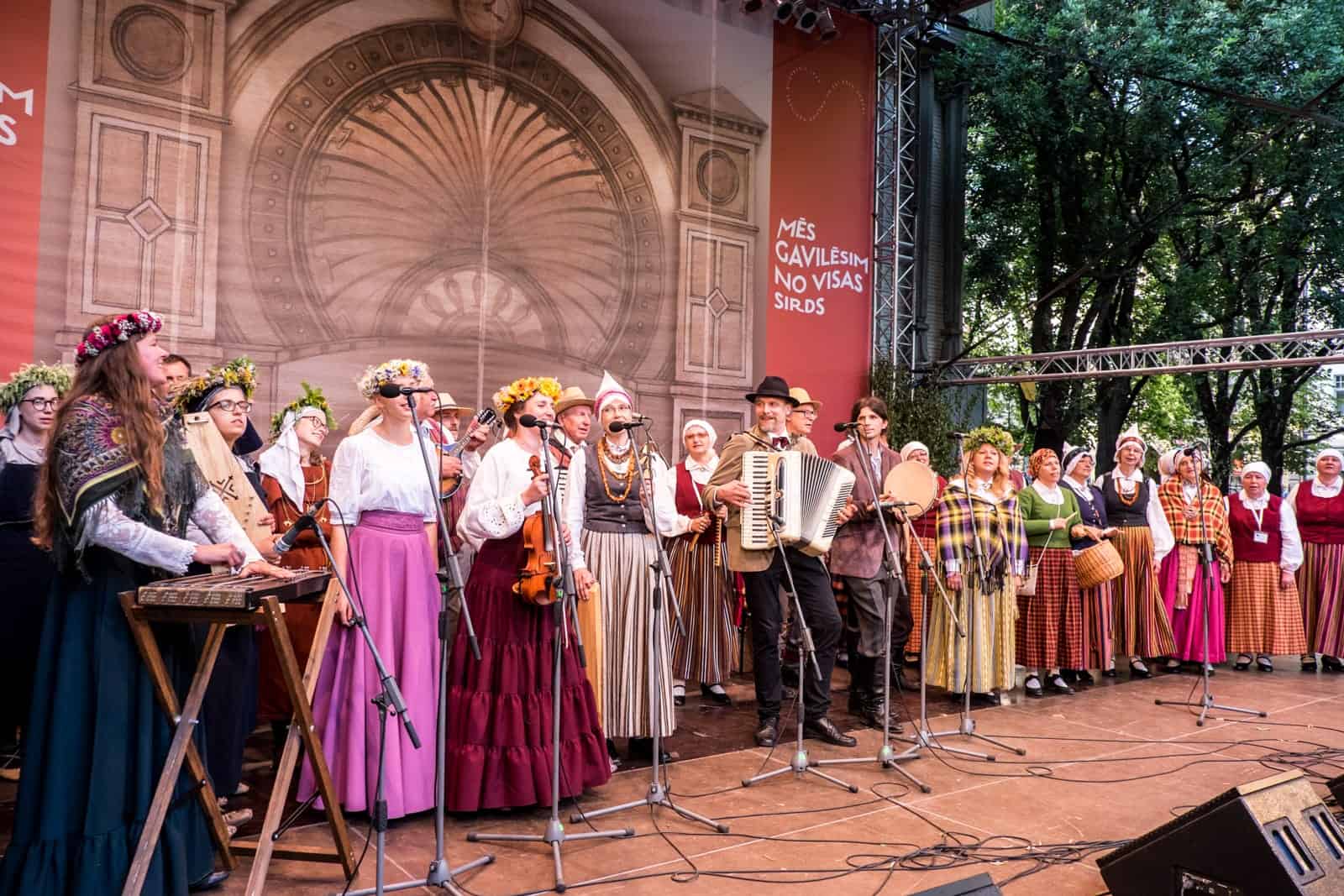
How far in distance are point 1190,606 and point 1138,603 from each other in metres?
0.52

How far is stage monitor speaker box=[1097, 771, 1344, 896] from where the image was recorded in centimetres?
247

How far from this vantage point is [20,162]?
5953 mm

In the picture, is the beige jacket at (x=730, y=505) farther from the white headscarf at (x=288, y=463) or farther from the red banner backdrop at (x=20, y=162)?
the red banner backdrop at (x=20, y=162)

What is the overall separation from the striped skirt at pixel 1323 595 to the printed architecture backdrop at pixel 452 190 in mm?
4236

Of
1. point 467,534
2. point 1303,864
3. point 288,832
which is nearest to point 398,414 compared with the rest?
point 467,534

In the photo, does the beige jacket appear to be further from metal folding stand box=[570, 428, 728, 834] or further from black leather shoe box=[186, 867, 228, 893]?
black leather shoe box=[186, 867, 228, 893]

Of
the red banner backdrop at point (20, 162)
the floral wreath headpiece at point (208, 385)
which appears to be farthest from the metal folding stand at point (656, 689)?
the red banner backdrop at point (20, 162)

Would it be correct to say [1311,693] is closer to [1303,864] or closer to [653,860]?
[1303,864]

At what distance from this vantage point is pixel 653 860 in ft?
10.6

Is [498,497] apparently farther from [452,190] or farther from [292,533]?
[452,190]

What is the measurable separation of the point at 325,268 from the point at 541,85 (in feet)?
7.75

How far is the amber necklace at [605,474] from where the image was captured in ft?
13.8

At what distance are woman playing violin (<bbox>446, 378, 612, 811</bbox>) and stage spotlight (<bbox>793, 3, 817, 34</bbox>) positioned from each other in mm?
7024

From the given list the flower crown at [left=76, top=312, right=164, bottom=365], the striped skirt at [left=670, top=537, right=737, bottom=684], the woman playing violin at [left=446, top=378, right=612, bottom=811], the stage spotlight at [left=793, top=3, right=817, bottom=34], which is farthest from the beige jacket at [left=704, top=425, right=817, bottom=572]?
the stage spotlight at [left=793, top=3, right=817, bottom=34]
